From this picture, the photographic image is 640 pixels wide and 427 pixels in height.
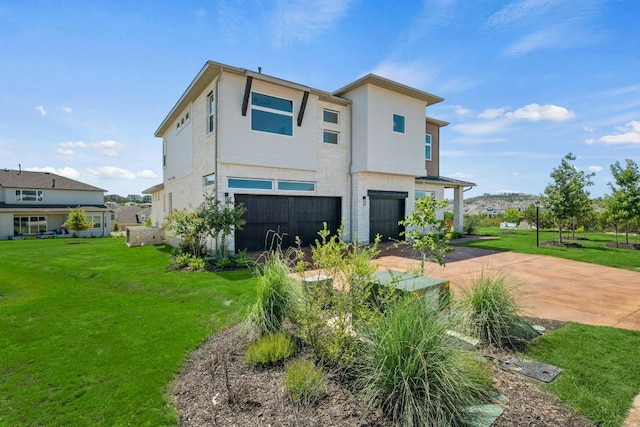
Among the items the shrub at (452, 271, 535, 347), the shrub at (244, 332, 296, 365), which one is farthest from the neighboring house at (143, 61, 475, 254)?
the shrub at (452, 271, 535, 347)

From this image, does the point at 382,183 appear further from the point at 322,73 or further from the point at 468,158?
the point at 468,158

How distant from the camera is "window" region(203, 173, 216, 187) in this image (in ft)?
35.3

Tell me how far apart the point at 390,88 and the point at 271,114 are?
19.1 feet

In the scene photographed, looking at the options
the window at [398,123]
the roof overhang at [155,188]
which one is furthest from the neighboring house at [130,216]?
the window at [398,123]

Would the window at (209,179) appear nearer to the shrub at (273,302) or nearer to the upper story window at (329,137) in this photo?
the upper story window at (329,137)

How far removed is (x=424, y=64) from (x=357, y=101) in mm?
3046

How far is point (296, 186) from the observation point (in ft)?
40.0

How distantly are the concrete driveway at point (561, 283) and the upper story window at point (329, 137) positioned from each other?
5.55m

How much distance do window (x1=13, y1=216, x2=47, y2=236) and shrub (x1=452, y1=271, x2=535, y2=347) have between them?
37451 millimetres

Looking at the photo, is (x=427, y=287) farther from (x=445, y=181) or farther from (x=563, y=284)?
(x=445, y=181)

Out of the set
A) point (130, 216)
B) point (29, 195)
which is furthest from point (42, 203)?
point (130, 216)

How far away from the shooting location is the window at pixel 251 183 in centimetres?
1063

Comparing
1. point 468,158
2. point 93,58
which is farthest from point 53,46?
point 468,158

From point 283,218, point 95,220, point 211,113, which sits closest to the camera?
point 211,113
